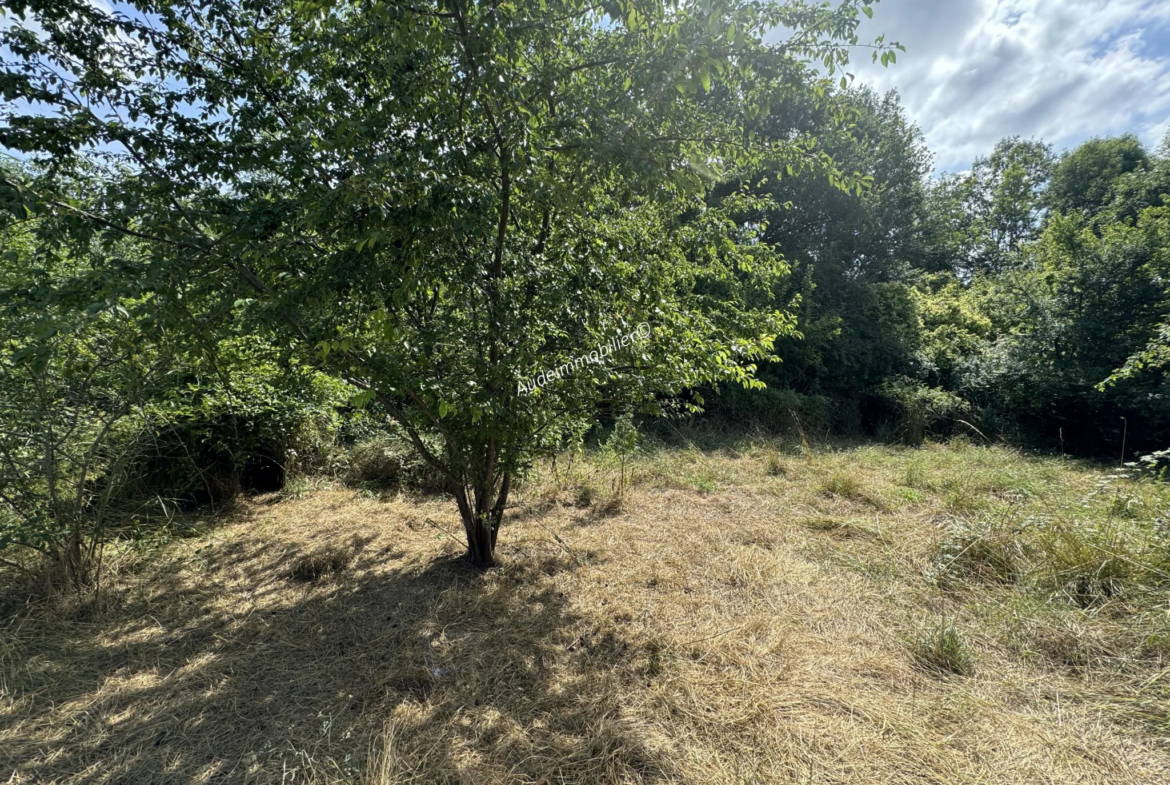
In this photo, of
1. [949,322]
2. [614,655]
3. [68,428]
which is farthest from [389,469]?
[949,322]

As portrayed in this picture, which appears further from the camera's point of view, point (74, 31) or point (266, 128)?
point (266, 128)

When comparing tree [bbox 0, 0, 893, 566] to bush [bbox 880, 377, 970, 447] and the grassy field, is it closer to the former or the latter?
the grassy field

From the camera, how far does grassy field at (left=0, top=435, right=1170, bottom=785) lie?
5.67 ft

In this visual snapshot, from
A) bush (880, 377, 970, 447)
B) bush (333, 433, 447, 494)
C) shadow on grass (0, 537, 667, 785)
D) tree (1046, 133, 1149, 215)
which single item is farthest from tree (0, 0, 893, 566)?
tree (1046, 133, 1149, 215)

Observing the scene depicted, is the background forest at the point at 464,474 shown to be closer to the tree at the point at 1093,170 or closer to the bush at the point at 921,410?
the bush at the point at 921,410

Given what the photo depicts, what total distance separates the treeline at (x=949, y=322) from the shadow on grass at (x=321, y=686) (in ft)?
15.0

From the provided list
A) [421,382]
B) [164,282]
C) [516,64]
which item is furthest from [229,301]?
[516,64]

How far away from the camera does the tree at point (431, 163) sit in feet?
5.91

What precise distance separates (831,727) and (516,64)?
320 cm

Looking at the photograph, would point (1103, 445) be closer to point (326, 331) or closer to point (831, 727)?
point (831, 727)

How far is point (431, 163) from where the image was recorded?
193cm

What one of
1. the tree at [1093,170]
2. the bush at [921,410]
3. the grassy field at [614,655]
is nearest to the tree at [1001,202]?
the tree at [1093,170]

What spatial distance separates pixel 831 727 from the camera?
1.86 metres

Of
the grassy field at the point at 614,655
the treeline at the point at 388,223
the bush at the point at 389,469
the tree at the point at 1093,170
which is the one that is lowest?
the grassy field at the point at 614,655
